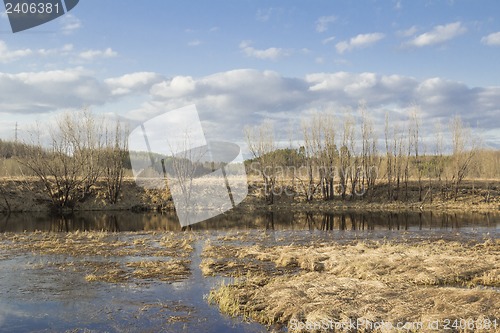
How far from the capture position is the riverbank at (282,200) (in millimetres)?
46156

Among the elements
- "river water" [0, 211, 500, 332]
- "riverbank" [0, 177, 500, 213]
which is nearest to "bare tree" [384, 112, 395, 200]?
"riverbank" [0, 177, 500, 213]

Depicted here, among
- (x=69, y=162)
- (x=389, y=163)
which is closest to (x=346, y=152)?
(x=389, y=163)

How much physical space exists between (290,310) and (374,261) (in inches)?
244

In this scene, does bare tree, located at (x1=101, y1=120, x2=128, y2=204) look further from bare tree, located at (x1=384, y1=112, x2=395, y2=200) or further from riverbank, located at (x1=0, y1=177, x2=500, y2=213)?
bare tree, located at (x1=384, y1=112, x2=395, y2=200)

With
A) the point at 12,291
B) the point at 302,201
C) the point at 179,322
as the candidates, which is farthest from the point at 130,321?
the point at 302,201

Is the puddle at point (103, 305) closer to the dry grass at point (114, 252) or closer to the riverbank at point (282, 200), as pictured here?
the dry grass at point (114, 252)

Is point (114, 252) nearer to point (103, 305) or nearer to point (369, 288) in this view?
point (103, 305)

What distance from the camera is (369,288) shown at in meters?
11.9

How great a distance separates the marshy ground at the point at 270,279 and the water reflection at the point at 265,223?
6652mm

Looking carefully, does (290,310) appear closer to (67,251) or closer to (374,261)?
(374,261)

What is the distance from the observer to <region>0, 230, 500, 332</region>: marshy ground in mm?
9930

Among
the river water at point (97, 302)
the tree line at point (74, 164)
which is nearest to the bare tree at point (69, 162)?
the tree line at point (74, 164)

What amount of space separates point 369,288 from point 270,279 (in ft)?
11.4

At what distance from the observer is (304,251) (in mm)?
18875
